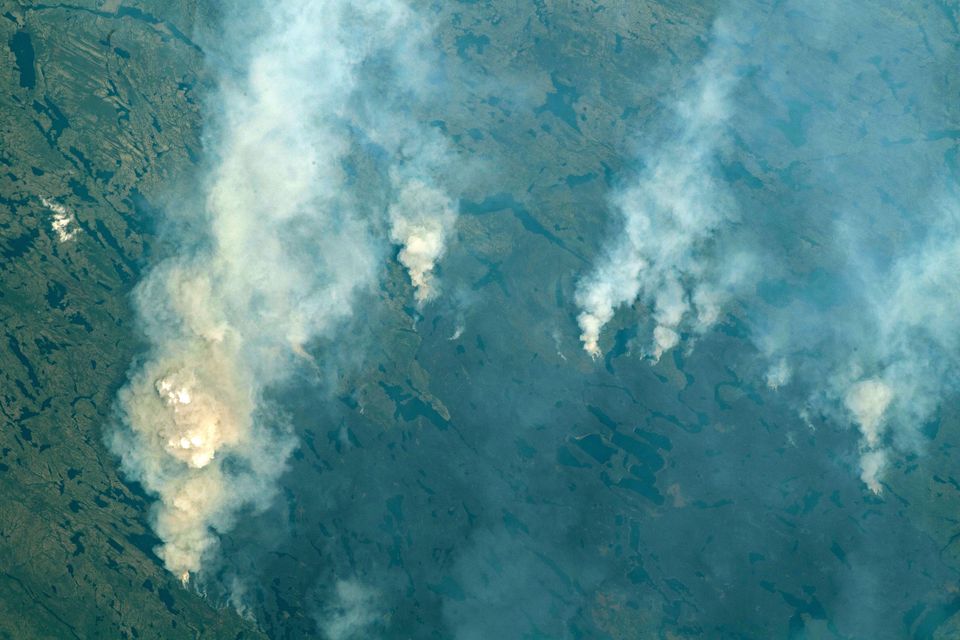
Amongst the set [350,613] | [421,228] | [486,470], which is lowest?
[350,613]

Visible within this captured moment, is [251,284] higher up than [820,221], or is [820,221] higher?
[820,221]

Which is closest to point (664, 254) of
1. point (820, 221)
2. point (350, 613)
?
point (820, 221)

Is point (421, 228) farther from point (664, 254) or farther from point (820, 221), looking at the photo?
point (820, 221)

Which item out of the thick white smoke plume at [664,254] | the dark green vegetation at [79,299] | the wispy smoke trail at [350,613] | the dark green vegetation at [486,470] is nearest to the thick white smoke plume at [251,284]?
the dark green vegetation at [486,470]

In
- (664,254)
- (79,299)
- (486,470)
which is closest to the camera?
(664,254)

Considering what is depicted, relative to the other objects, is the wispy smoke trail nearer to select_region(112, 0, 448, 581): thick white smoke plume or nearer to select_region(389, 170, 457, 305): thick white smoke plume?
select_region(112, 0, 448, 581): thick white smoke plume

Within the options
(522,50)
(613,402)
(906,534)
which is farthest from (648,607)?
(522,50)

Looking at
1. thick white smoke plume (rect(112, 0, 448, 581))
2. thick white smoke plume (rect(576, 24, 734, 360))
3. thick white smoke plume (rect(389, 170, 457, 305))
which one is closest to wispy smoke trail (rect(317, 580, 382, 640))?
thick white smoke plume (rect(112, 0, 448, 581))
